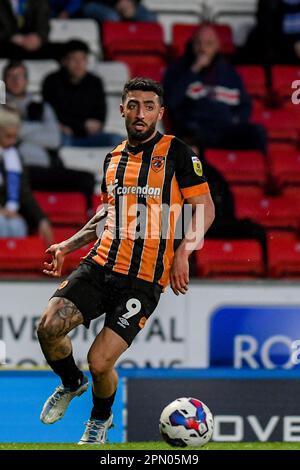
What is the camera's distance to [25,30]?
1230 centimetres

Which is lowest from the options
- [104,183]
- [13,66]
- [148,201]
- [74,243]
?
[74,243]

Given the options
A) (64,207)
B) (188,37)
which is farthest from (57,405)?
(188,37)

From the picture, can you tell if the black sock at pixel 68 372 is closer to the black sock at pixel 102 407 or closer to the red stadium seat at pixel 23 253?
the black sock at pixel 102 407

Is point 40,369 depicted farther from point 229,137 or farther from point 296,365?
point 229,137

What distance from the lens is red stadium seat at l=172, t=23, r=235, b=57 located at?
42.0 ft

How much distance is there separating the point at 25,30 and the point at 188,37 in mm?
1571

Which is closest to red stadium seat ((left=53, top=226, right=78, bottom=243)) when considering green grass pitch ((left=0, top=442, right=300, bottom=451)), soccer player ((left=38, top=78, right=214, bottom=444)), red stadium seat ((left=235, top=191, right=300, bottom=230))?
red stadium seat ((left=235, top=191, right=300, bottom=230))

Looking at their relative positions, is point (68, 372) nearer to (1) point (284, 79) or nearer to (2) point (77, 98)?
(2) point (77, 98)

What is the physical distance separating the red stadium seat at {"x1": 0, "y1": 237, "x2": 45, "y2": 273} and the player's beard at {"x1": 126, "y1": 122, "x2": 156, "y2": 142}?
2.73 m

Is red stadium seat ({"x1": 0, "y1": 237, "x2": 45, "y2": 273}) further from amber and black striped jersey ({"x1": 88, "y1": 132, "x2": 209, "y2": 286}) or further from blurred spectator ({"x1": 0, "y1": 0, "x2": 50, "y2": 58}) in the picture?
blurred spectator ({"x1": 0, "y1": 0, "x2": 50, "y2": 58})

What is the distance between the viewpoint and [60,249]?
724 cm

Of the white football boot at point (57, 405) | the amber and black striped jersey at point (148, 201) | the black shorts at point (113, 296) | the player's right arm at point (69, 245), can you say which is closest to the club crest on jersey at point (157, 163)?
the amber and black striped jersey at point (148, 201)
